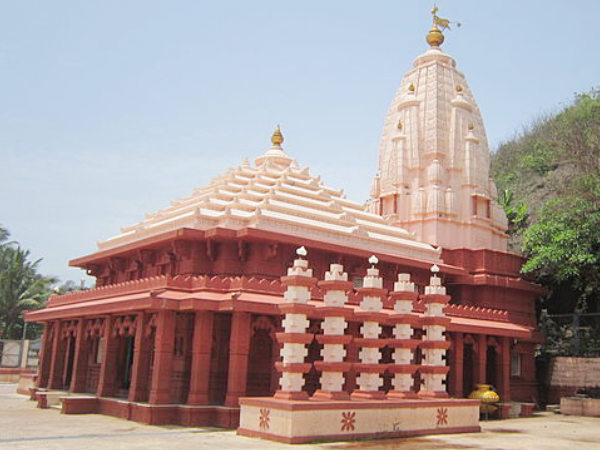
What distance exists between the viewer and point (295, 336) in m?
15.4

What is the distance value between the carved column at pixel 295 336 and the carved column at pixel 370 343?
1.88m

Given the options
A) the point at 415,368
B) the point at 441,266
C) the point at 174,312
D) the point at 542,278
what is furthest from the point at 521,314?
the point at 174,312

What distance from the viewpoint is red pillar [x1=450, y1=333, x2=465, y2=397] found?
74.1 feet

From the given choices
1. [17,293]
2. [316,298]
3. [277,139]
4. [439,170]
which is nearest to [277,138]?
[277,139]

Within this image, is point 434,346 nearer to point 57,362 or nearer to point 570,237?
point 570,237

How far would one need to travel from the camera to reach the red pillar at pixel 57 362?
965 inches

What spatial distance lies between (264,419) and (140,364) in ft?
17.7

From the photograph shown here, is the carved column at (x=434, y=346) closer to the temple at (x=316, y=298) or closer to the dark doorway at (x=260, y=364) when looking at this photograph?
the temple at (x=316, y=298)

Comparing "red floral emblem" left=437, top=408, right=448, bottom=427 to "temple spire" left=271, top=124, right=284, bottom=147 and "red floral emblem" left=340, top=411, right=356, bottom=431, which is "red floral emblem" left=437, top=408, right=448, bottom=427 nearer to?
"red floral emblem" left=340, top=411, right=356, bottom=431

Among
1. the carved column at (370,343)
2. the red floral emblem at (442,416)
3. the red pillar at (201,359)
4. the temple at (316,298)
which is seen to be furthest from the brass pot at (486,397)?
the red pillar at (201,359)

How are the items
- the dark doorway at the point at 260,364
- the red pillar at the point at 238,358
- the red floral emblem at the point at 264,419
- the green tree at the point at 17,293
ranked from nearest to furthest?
the red floral emblem at the point at 264,419 → the red pillar at the point at 238,358 → the dark doorway at the point at 260,364 → the green tree at the point at 17,293

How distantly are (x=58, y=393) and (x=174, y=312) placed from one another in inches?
280

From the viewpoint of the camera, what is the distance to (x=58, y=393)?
21.8m

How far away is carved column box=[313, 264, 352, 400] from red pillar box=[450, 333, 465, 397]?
8177 millimetres
